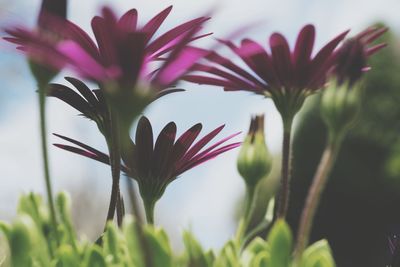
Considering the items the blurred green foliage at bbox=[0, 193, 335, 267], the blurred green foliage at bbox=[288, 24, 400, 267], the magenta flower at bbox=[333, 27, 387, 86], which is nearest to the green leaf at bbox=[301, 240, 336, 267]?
the blurred green foliage at bbox=[0, 193, 335, 267]

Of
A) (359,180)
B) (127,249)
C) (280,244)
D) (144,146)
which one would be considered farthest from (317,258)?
(359,180)

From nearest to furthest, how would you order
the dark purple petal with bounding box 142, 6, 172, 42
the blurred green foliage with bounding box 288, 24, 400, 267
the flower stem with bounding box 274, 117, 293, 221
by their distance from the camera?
the flower stem with bounding box 274, 117, 293, 221 → the dark purple petal with bounding box 142, 6, 172, 42 → the blurred green foliage with bounding box 288, 24, 400, 267

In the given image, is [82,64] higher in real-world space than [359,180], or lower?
higher

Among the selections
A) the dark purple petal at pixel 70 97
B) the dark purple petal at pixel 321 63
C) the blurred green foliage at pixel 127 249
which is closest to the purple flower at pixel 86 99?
the dark purple petal at pixel 70 97

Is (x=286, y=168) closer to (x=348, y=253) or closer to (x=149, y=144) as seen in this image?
(x=149, y=144)

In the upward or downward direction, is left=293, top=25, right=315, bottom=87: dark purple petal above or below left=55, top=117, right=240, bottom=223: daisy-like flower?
above

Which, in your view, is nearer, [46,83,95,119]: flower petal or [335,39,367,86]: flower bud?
[335,39,367,86]: flower bud

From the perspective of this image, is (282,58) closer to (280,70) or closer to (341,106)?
(280,70)

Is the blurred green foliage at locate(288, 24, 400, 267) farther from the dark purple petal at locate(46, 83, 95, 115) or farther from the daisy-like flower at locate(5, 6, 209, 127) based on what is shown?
the daisy-like flower at locate(5, 6, 209, 127)
